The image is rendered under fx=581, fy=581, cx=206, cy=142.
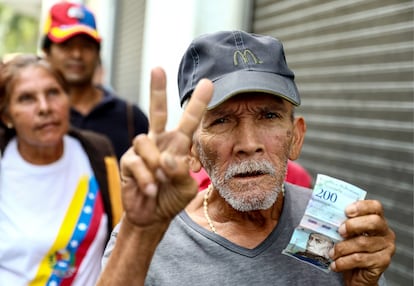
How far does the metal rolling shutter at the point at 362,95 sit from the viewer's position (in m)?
3.68

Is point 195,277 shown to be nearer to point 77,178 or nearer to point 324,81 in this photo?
point 77,178

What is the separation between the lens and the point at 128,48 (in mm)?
9664

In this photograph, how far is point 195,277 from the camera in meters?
1.58

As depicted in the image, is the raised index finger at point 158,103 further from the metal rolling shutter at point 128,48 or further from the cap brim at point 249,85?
the metal rolling shutter at point 128,48

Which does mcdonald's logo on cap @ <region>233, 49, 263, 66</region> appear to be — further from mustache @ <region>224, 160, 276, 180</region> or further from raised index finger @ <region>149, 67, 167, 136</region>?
raised index finger @ <region>149, 67, 167, 136</region>

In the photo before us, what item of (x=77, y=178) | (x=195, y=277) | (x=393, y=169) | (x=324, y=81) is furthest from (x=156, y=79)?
(x=324, y=81)

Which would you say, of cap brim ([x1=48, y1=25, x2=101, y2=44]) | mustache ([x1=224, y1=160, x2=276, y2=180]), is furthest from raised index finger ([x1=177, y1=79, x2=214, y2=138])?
cap brim ([x1=48, y1=25, x2=101, y2=44])

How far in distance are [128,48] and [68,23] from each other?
220 inches

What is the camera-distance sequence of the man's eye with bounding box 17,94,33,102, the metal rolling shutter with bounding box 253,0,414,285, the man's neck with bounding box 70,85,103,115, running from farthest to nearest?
the man's neck with bounding box 70,85,103,115
the metal rolling shutter with bounding box 253,0,414,285
the man's eye with bounding box 17,94,33,102

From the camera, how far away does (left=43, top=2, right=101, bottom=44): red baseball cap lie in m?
4.07

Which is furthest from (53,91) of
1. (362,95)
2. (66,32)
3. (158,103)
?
(362,95)

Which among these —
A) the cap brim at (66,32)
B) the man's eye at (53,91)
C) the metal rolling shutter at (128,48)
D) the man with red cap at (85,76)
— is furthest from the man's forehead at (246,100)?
the metal rolling shutter at (128,48)

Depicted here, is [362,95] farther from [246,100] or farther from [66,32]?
[246,100]

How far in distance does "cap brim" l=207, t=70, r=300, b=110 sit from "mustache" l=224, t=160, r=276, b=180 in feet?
0.60
